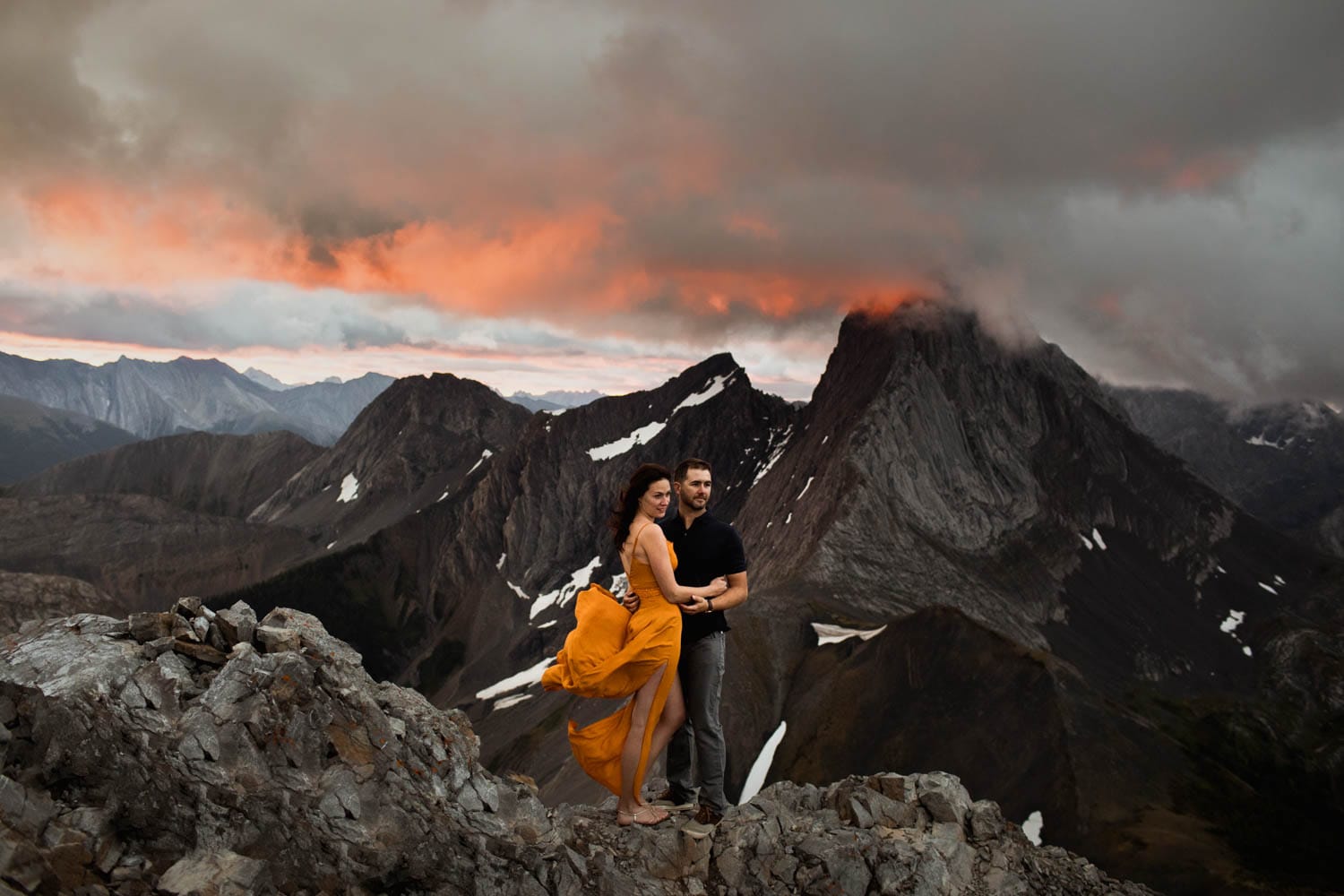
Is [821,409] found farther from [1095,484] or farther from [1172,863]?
[1172,863]

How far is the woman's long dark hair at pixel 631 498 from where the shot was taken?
10.5m

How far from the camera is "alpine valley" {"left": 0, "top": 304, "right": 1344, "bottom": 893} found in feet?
177

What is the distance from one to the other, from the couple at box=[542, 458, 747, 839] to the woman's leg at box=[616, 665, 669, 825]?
0.04ft

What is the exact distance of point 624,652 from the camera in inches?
408

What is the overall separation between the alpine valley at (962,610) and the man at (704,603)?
79.8 ft

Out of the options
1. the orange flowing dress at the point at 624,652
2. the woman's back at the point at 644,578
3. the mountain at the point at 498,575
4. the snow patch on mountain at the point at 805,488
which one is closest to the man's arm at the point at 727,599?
the orange flowing dress at the point at 624,652

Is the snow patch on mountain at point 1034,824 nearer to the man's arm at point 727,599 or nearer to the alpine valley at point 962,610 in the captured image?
the alpine valley at point 962,610

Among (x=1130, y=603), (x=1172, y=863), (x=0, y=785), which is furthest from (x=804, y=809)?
(x=1130, y=603)

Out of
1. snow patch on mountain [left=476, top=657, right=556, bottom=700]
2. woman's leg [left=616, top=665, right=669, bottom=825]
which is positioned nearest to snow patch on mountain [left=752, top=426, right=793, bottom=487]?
snow patch on mountain [left=476, top=657, right=556, bottom=700]

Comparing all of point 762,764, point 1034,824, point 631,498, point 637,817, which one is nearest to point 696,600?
point 631,498

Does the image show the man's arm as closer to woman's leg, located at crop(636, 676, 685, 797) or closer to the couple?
Answer: the couple

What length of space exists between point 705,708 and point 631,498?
3.25 meters

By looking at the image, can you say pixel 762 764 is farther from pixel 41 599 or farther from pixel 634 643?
pixel 41 599

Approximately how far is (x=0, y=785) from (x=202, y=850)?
1.99 metres
